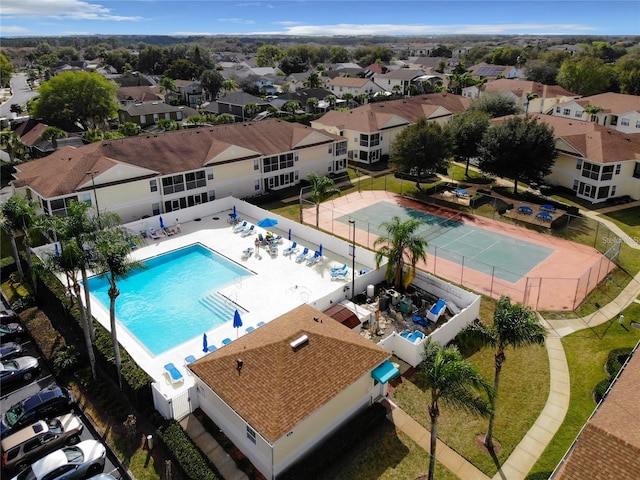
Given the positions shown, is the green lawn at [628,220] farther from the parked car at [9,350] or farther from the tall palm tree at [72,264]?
the parked car at [9,350]

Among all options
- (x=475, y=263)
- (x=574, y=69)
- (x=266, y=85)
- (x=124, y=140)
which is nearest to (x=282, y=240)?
(x=475, y=263)

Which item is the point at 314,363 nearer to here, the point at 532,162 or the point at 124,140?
the point at 124,140

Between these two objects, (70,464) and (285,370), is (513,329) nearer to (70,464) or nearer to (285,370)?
(285,370)

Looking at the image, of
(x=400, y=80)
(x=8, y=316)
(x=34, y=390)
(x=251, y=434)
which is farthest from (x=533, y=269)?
(x=400, y=80)

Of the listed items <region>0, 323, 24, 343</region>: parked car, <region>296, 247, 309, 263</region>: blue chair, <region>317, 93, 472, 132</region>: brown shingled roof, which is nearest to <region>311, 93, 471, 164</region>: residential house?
<region>317, 93, 472, 132</region>: brown shingled roof

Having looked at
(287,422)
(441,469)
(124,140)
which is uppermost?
(124,140)

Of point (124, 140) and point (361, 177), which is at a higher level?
point (124, 140)
